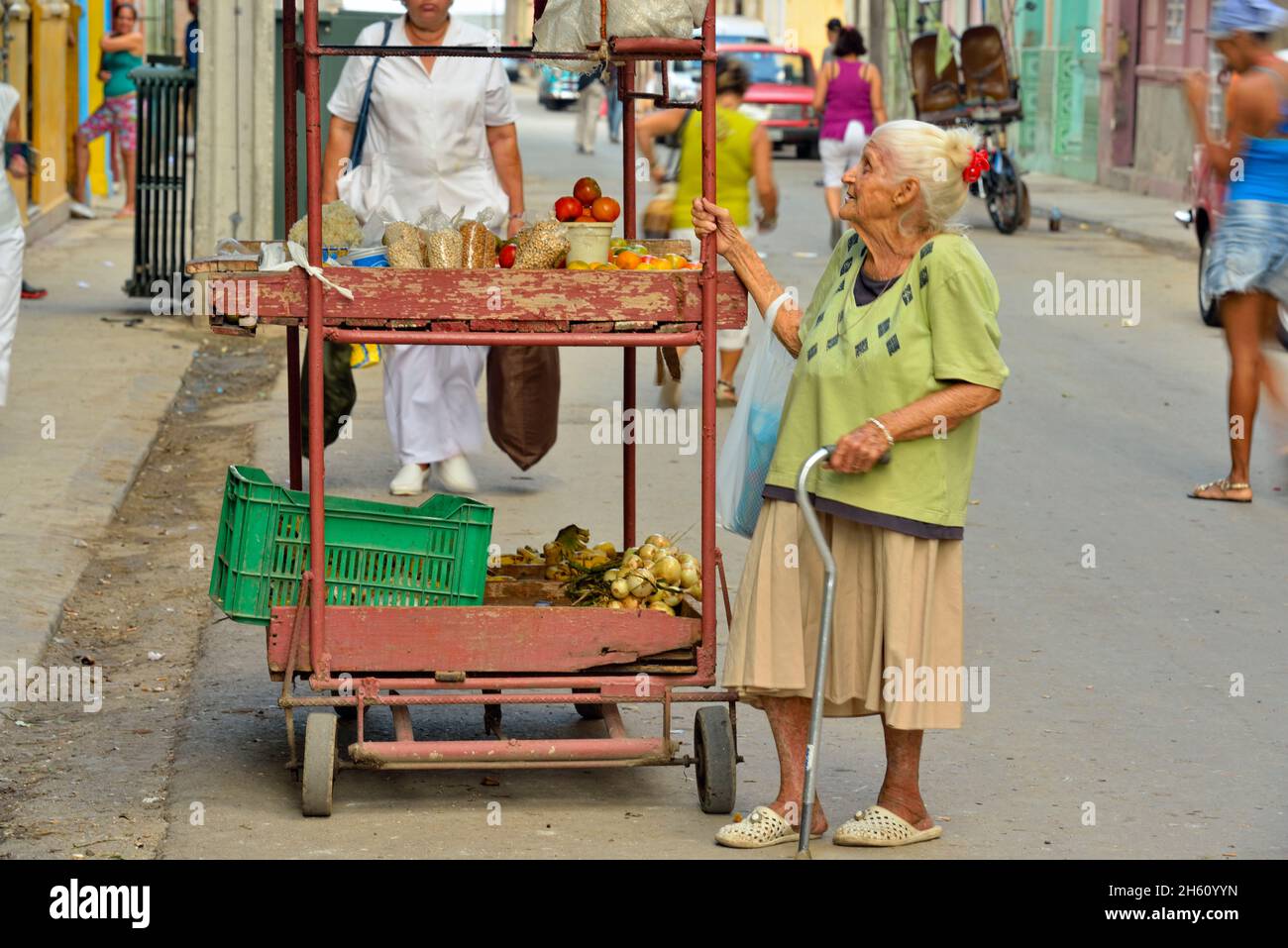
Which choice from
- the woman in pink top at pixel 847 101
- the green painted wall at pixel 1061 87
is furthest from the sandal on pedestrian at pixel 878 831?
the green painted wall at pixel 1061 87

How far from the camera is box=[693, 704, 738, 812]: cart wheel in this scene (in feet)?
17.3

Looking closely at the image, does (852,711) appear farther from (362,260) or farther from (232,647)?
(232,647)

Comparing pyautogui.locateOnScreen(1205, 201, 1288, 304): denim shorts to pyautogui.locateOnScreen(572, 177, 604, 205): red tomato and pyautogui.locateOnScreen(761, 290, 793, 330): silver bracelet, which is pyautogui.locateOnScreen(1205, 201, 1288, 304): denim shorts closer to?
pyautogui.locateOnScreen(572, 177, 604, 205): red tomato

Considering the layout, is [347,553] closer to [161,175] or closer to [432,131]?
[432,131]

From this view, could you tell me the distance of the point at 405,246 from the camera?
224 inches

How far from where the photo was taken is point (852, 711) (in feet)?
16.6

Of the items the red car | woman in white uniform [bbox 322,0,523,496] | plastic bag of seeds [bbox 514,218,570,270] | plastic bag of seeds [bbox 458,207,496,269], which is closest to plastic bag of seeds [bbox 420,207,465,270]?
plastic bag of seeds [bbox 458,207,496,269]

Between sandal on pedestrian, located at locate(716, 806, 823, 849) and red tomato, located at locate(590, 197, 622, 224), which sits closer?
sandal on pedestrian, located at locate(716, 806, 823, 849)

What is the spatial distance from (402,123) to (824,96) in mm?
10656

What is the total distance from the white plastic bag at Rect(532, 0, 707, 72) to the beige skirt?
1.19 metres

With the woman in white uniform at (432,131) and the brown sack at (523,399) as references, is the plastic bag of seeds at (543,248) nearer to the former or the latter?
the woman in white uniform at (432,131)

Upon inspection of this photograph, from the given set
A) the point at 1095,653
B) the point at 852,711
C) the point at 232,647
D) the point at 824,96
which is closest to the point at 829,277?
the point at 852,711

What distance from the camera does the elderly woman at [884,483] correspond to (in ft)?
15.9

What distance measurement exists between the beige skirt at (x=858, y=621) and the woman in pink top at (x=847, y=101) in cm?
1363
